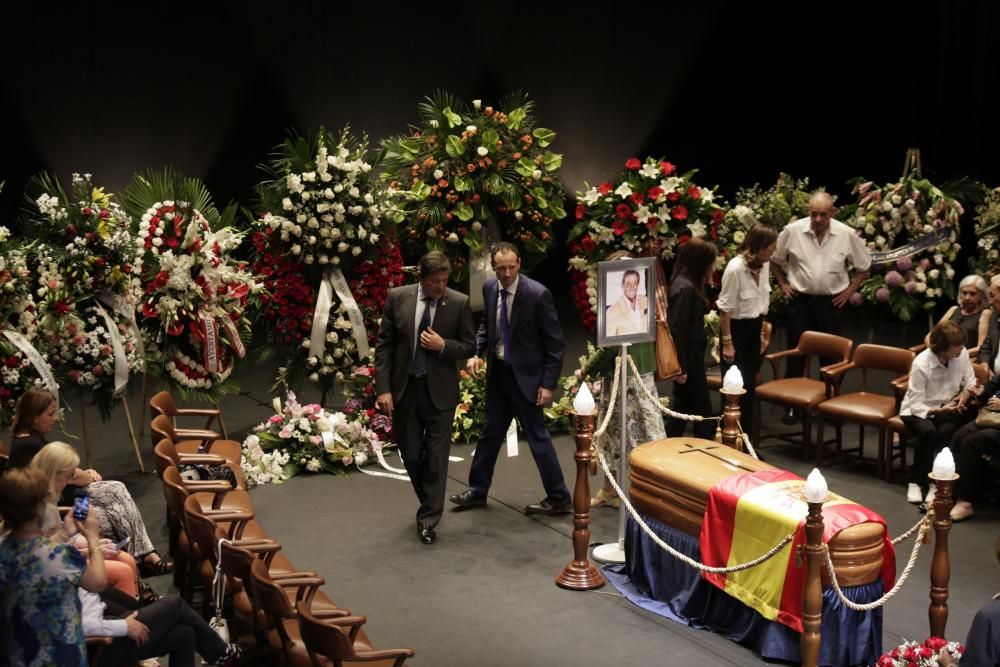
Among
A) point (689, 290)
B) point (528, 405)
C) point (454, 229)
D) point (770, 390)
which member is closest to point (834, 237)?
point (770, 390)

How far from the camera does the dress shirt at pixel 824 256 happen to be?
27.9 feet

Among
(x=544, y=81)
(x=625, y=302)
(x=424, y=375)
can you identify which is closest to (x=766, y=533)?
(x=625, y=302)

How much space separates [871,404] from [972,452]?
0.89m

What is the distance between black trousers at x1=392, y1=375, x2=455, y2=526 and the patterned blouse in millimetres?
2611

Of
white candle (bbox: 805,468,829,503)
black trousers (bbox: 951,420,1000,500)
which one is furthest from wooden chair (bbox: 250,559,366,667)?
black trousers (bbox: 951,420,1000,500)

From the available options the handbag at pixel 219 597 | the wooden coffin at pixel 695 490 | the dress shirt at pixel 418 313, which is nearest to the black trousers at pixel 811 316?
the wooden coffin at pixel 695 490

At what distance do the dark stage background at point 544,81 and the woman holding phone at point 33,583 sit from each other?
6.28 metres

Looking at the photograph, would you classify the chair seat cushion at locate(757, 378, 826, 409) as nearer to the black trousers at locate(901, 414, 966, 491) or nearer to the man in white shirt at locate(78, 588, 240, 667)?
the black trousers at locate(901, 414, 966, 491)

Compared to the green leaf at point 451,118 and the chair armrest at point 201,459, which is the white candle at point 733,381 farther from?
the green leaf at point 451,118

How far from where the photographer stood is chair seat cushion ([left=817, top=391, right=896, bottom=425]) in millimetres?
7238

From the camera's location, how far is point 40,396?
17.9ft

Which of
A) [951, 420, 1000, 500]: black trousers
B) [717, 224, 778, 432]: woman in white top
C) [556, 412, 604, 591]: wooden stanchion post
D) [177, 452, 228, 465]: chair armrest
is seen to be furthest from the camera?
[717, 224, 778, 432]: woman in white top

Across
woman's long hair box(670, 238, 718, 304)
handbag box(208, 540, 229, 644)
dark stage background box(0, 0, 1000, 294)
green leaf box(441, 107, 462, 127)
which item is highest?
dark stage background box(0, 0, 1000, 294)

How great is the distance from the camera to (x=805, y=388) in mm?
7848
